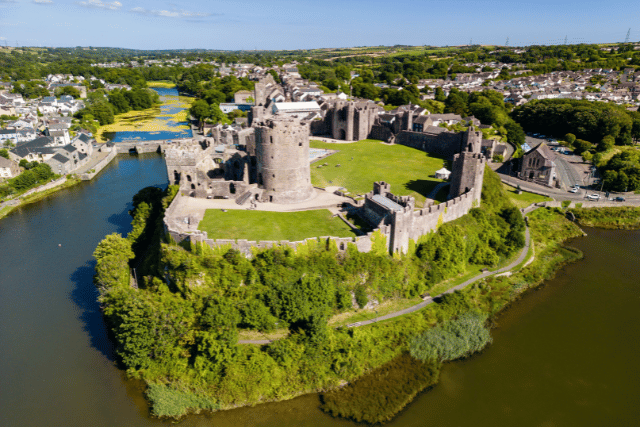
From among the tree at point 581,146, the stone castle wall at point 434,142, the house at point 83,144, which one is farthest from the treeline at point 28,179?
the tree at point 581,146

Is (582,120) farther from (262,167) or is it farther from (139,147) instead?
(139,147)

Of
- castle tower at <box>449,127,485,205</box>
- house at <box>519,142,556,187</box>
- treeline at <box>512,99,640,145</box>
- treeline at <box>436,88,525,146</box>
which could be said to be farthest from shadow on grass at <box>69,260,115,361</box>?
treeline at <box>512,99,640,145</box>

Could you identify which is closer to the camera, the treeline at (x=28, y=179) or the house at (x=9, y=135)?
the treeline at (x=28, y=179)

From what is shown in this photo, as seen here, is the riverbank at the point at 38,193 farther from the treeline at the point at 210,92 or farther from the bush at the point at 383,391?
the bush at the point at 383,391

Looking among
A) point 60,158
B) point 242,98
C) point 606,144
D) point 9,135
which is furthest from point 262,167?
point 242,98

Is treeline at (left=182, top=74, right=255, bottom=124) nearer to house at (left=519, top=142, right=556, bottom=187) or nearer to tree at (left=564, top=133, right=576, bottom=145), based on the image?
house at (left=519, top=142, right=556, bottom=187)

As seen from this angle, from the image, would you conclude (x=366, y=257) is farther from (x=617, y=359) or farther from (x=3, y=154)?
(x=3, y=154)
